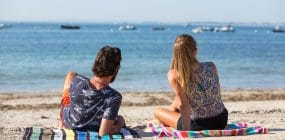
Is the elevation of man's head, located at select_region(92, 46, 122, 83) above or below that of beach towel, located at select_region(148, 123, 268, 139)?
above

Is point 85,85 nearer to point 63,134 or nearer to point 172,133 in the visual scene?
point 63,134

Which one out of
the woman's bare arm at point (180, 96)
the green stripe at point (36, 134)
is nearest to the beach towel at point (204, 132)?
the woman's bare arm at point (180, 96)

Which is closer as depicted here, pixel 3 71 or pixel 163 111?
pixel 163 111

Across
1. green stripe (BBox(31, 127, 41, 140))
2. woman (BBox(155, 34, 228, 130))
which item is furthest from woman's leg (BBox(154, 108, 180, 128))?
green stripe (BBox(31, 127, 41, 140))

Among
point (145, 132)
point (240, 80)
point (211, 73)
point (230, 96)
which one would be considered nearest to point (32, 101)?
point (230, 96)

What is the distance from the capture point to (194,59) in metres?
6.64

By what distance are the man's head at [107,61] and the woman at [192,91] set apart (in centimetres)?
66

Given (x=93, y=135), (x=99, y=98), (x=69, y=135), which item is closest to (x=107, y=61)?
(x=99, y=98)

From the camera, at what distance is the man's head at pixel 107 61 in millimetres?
6289

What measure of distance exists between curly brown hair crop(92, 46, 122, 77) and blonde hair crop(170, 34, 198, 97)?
0.65m

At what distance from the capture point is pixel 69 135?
Answer: 6617 millimetres

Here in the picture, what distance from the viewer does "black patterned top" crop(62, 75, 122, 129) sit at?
6480 mm

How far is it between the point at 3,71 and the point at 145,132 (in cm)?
1612

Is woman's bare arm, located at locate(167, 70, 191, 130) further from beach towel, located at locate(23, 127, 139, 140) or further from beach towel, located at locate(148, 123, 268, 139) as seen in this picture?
beach towel, located at locate(23, 127, 139, 140)
